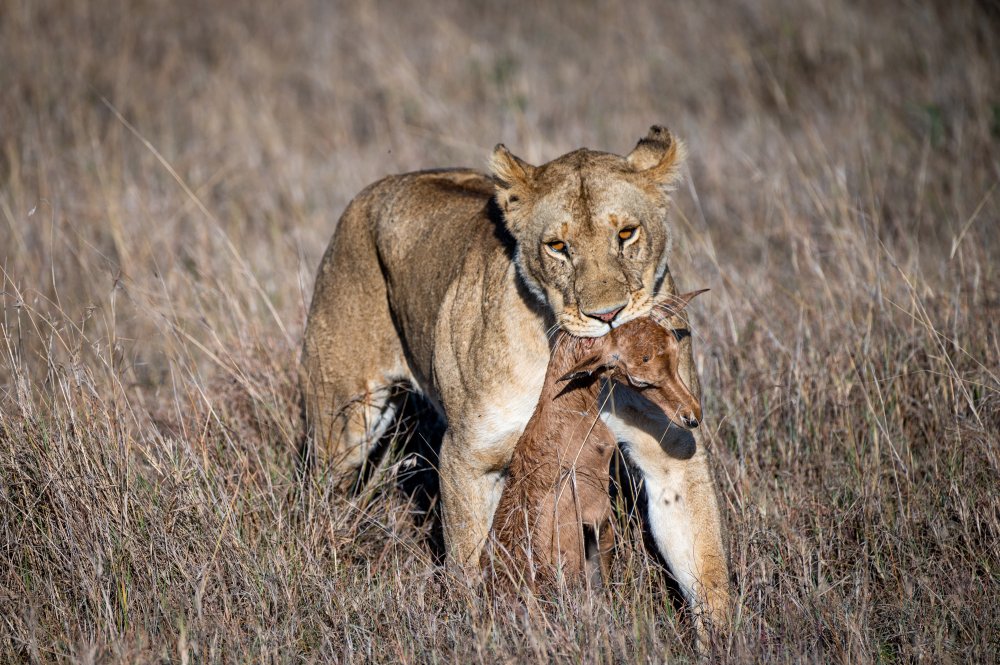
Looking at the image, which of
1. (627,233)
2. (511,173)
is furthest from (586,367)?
(511,173)

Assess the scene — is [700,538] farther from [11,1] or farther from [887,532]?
[11,1]

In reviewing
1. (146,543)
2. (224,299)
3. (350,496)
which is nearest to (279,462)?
(350,496)

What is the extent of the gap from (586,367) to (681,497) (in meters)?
0.62

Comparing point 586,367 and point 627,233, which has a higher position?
point 627,233

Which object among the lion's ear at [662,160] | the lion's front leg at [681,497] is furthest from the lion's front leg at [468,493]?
the lion's ear at [662,160]

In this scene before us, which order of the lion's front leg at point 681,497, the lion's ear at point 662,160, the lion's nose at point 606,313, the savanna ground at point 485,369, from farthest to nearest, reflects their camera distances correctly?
1. the lion's ear at point 662,160
2. the lion's front leg at point 681,497
3. the savanna ground at point 485,369
4. the lion's nose at point 606,313

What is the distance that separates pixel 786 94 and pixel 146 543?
24.4ft

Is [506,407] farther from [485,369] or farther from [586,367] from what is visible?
[586,367]

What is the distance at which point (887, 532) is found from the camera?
364 cm

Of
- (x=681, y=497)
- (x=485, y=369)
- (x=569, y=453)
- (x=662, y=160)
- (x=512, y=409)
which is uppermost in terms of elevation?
(x=662, y=160)

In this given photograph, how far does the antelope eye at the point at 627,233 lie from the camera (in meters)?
3.33

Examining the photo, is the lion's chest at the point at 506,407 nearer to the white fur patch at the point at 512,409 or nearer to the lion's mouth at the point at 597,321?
the white fur patch at the point at 512,409

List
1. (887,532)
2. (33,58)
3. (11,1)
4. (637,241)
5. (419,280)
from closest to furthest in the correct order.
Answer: (637,241) < (887,532) < (419,280) < (33,58) < (11,1)

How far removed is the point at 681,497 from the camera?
3.48 m
